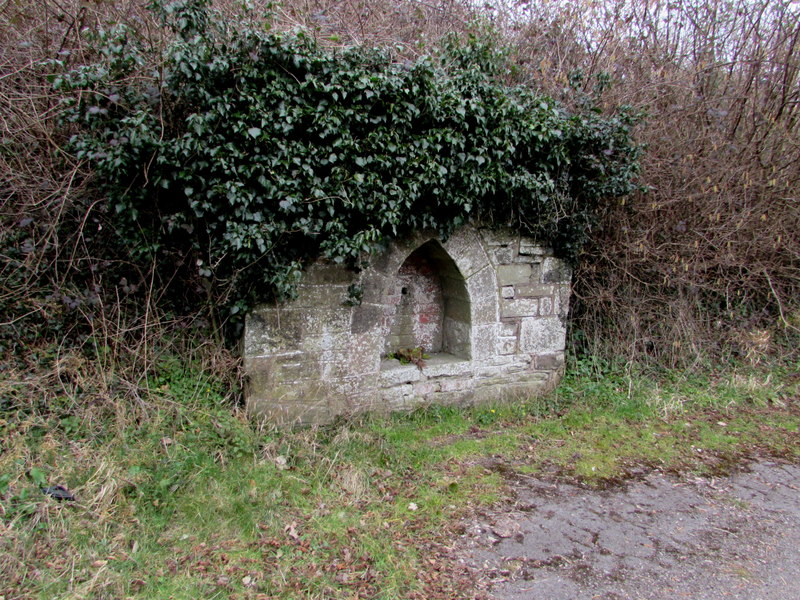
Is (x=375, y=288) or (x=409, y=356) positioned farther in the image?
(x=409, y=356)

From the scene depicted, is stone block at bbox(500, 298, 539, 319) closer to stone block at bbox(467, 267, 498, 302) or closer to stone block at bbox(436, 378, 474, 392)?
stone block at bbox(467, 267, 498, 302)

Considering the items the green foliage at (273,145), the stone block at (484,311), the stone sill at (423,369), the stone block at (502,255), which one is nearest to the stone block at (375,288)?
the green foliage at (273,145)

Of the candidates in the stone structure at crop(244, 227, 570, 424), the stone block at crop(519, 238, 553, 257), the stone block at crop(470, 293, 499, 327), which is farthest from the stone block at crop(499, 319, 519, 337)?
the stone block at crop(519, 238, 553, 257)

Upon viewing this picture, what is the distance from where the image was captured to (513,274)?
5.16 meters

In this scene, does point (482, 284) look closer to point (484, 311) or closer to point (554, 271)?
point (484, 311)

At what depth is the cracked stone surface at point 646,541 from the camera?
9.26 feet

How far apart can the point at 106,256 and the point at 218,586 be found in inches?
109

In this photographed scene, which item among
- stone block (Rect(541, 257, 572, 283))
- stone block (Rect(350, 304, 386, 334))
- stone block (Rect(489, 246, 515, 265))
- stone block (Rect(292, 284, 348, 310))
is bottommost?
stone block (Rect(350, 304, 386, 334))

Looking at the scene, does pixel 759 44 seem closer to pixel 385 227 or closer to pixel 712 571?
pixel 385 227

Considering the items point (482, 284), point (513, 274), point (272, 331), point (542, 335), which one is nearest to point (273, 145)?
point (272, 331)

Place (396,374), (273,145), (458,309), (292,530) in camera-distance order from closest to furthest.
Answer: (292,530), (273,145), (396,374), (458,309)

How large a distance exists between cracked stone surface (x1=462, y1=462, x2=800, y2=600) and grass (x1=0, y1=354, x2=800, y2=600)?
9.2 inches

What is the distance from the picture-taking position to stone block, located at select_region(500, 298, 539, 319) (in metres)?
5.18

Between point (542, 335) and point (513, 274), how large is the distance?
77 centimetres
